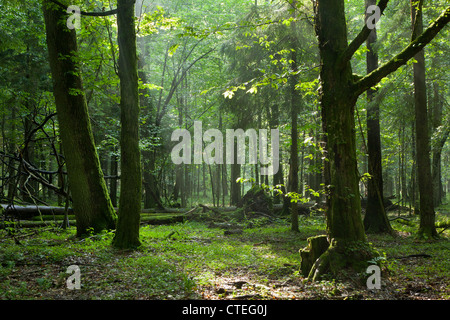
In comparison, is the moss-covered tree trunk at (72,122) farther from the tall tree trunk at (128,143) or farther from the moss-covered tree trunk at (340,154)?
the moss-covered tree trunk at (340,154)

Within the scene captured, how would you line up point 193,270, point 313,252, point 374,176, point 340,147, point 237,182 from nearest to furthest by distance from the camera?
point 340,147 < point 313,252 < point 193,270 < point 237,182 < point 374,176

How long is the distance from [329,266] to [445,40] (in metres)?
11.9

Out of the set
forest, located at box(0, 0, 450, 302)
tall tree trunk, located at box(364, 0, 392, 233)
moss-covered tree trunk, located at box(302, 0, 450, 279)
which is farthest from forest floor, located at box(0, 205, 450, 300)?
tall tree trunk, located at box(364, 0, 392, 233)

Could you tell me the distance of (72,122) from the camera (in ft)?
27.2

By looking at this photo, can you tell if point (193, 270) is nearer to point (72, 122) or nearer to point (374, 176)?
point (72, 122)

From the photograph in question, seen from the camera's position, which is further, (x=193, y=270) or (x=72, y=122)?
(x=72, y=122)

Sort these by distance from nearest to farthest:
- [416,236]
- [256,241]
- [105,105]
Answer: [416,236], [256,241], [105,105]

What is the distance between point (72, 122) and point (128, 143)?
2359 millimetres

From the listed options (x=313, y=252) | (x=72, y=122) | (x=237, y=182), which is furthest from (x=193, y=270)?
(x=72, y=122)

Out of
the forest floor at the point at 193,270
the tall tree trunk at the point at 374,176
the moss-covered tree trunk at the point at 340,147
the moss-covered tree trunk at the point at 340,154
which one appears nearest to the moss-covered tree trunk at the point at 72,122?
the forest floor at the point at 193,270

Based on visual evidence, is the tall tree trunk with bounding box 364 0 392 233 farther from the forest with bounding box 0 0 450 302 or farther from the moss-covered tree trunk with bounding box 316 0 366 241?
the moss-covered tree trunk with bounding box 316 0 366 241

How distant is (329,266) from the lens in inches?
185
